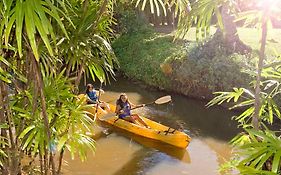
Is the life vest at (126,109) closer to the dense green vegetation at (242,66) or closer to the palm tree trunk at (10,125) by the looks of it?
the dense green vegetation at (242,66)

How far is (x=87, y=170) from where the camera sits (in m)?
6.54

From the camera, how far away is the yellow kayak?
727cm

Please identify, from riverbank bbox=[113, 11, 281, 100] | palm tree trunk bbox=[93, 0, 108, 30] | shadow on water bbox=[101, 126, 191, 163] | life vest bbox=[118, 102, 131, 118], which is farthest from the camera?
riverbank bbox=[113, 11, 281, 100]

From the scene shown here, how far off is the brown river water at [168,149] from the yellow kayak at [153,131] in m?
0.12

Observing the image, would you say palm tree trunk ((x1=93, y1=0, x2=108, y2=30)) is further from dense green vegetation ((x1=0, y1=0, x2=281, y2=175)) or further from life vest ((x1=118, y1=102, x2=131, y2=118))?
life vest ((x1=118, y1=102, x2=131, y2=118))

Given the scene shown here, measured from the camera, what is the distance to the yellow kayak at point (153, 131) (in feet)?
23.9

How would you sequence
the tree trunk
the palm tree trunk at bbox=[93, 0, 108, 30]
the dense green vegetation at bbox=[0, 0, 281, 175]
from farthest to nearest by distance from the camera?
1. the tree trunk
2. the palm tree trunk at bbox=[93, 0, 108, 30]
3. the dense green vegetation at bbox=[0, 0, 281, 175]

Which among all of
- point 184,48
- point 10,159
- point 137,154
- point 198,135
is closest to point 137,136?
point 137,154

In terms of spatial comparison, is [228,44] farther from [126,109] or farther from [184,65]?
[126,109]

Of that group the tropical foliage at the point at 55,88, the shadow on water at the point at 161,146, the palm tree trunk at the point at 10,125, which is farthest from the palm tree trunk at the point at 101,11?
the shadow on water at the point at 161,146

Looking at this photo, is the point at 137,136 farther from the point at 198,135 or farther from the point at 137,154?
the point at 198,135

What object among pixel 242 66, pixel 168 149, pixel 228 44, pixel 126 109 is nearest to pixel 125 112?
pixel 126 109

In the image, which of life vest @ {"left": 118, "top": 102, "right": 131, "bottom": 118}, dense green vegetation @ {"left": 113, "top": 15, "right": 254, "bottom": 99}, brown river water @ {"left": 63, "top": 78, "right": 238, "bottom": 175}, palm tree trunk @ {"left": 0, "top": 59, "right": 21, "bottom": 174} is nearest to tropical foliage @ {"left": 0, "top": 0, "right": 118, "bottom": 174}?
palm tree trunk @ {"left": 0, "top": 59, "right": 21, "bottom": 174}

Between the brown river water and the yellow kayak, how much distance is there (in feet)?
0.39
